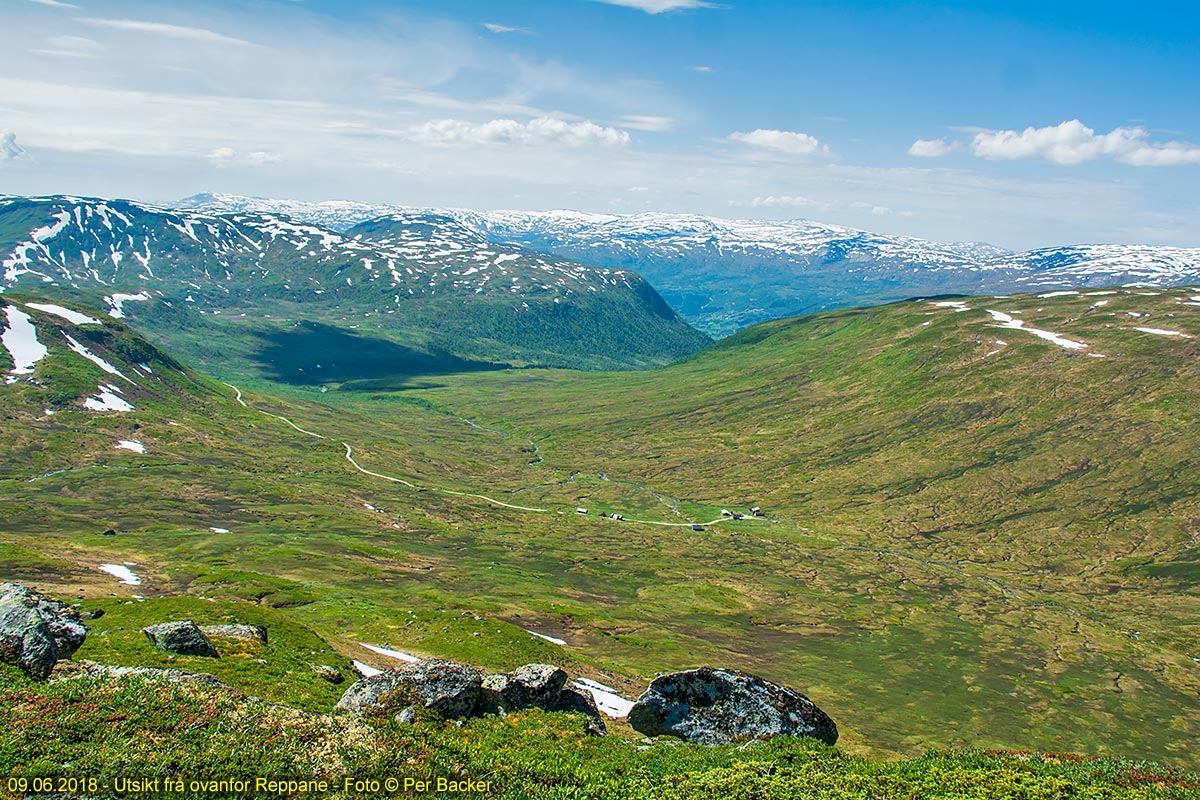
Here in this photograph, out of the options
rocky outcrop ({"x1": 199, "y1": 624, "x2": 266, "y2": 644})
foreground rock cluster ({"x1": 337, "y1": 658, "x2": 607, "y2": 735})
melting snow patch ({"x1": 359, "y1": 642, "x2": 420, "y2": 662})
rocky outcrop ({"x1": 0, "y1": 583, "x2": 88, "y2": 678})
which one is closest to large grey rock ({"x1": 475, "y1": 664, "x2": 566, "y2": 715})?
foreground rock cluster ({"x1": 337, "y1": 658, "x2": 607, "y2": 735})

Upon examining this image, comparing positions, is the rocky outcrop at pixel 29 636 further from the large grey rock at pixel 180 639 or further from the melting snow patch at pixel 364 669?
the melting snow patch at pixel 364 669

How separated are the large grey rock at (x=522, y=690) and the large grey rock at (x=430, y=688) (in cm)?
102

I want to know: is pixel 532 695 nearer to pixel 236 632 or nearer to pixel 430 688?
pixel 430 688

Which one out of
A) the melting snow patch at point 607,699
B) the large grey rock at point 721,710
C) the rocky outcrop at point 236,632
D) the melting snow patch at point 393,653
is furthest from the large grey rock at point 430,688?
the melting snow patch at point 393,653

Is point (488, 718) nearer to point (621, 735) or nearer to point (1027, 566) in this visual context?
point (621, 735)

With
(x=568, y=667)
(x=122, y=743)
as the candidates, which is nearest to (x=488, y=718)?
→ (x=122, y=743)

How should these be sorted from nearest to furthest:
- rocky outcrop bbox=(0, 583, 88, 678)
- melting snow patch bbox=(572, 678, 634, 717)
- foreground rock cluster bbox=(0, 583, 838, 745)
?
rocky outcrop bbox=(0, 583, 88, 678) → foreground rock cluster bbox=(0, 583, 838, 745) → melting snow patch bbox=(572, 678, 634, 717)

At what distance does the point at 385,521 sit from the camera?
652 ft

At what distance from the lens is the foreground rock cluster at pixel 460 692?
134 ft

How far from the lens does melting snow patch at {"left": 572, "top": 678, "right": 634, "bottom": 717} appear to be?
6162cm

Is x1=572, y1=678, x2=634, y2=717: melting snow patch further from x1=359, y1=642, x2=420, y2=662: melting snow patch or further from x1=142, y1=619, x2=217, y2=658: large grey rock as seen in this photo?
x1=142, y1=619, x2=217, y2=658: large grey rock

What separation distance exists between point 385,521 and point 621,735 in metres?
163

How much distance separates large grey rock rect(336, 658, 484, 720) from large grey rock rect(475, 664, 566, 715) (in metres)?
1.02

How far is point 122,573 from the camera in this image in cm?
10438
